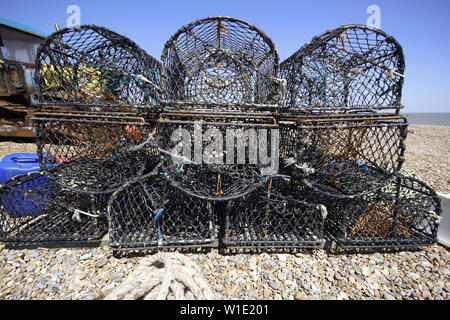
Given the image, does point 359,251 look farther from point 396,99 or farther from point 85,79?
point 85,79

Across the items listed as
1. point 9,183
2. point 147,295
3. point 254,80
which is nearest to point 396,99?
point 254,80

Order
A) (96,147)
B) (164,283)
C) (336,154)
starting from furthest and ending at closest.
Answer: (336,154) → (96,147) → (164,283)

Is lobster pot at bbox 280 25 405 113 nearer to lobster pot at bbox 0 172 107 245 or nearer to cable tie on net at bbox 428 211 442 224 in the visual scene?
cable tie on net at bbox 428 211 442 224

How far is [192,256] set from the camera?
2406 millimetres

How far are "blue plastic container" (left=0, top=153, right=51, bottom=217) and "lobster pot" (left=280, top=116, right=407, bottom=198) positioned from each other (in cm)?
307

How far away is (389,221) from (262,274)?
69.6 inches

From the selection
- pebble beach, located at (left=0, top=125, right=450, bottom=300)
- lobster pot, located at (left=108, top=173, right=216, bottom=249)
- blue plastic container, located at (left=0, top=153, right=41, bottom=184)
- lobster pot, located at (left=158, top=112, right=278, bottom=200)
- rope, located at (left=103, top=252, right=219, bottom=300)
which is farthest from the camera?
blue plastic container, located at (left=0, top=153, right=41, bottom=184)

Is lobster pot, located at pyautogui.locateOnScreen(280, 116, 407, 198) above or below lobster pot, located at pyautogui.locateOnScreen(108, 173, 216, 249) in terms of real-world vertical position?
above

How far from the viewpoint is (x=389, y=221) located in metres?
2.64

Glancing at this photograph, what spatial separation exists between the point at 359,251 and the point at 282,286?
1.15m

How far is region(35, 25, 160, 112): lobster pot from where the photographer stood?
221 cm

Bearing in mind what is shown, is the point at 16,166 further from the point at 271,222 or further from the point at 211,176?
the point at 271,222

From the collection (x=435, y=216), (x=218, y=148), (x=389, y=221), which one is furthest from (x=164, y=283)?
(x=435, y=216)

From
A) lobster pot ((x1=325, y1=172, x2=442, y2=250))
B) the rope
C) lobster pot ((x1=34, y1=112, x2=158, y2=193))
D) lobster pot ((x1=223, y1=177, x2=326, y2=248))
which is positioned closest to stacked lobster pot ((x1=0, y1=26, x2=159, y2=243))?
lobster pot ((x1=34, y1=112, x2=158, y2=193))
